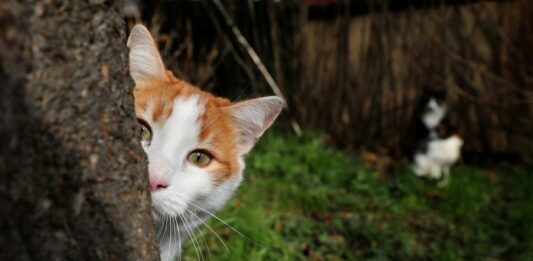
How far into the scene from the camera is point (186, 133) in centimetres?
205

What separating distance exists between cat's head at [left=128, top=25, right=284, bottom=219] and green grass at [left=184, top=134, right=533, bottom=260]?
891 mm

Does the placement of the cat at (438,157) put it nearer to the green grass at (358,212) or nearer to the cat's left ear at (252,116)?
the green grass at (358,212)

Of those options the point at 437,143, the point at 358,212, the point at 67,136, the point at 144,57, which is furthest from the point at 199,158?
the point at 437,143

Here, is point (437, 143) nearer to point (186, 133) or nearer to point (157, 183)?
point (186, 133)

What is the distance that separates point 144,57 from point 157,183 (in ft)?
2.05

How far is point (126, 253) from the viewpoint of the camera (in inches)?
53.1

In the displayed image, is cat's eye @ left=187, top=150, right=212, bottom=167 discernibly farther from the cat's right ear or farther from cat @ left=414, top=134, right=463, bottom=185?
cat @ left=414, top=134, right=463, bottom=185

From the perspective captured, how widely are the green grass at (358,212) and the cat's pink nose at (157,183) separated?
1.28 metres

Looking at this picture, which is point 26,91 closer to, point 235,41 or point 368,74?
point 235,41

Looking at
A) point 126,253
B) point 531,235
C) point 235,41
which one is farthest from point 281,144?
point 126,253

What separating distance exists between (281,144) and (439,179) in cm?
155

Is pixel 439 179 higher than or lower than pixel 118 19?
lower

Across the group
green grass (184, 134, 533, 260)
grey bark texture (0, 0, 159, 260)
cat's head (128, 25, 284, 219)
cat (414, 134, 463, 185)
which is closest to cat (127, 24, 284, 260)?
cat's head (128, 25, 284, 219)

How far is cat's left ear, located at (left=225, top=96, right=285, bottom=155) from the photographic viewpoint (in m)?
2.40
